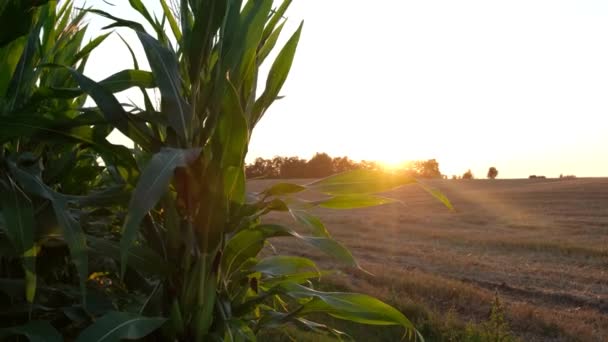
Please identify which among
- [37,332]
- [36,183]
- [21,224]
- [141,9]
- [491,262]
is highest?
[141,9]

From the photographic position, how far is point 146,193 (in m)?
1.29

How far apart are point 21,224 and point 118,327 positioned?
0.38 metres

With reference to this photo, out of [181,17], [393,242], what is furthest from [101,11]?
[393,242]

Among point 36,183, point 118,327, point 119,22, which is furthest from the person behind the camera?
point 119,22

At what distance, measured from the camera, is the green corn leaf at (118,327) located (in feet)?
4.88

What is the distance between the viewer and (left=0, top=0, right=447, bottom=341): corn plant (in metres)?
1.64

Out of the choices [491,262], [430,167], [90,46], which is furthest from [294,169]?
[90,46]

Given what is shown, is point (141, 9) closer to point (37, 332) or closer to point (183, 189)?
point (183, 189)

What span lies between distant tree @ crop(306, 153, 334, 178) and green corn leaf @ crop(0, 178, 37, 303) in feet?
189

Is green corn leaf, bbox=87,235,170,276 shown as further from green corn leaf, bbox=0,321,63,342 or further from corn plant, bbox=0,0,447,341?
green corn leaf, bbox=0,321,63,342

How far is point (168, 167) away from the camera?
1.36 metres

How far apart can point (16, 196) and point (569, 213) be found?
27303 mm

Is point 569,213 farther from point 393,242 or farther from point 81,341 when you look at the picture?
point 81,341

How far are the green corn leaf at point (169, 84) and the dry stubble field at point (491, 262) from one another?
2.51m
